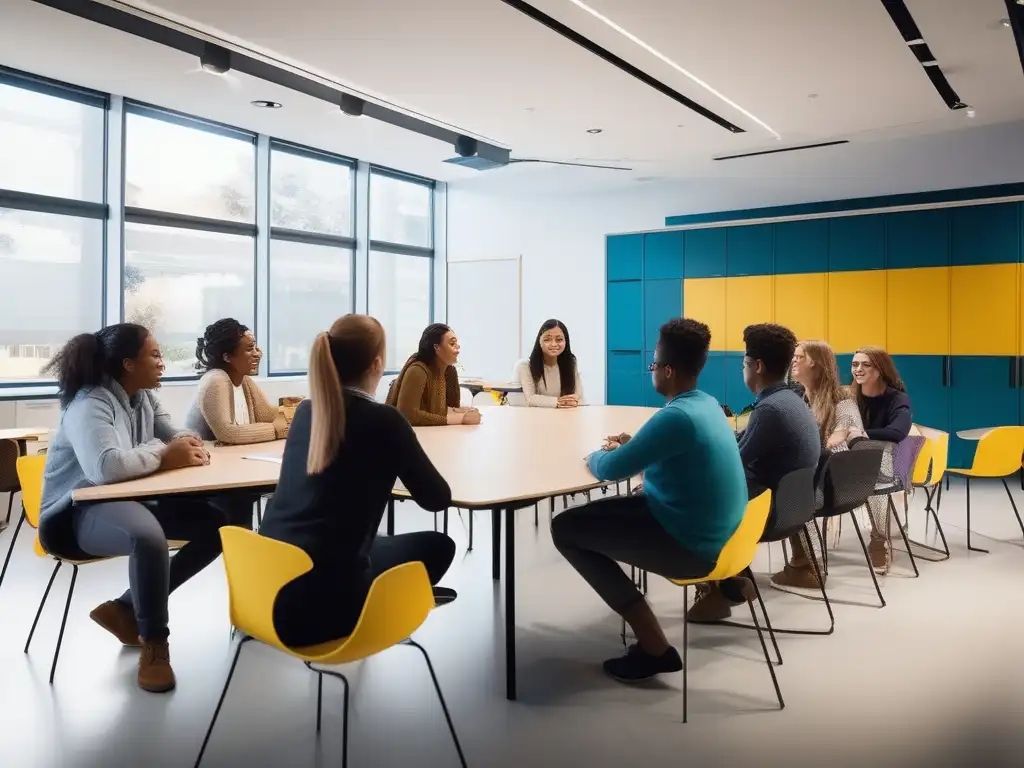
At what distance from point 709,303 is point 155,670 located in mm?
6655

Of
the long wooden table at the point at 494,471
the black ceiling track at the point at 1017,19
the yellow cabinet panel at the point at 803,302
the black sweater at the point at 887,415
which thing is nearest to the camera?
the long wooden table at the point at 494,471

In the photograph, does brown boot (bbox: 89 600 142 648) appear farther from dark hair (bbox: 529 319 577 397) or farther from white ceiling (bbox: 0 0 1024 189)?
white ceiling (bbox: 0 0 1024 189)

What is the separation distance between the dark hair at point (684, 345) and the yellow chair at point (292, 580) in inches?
46.5

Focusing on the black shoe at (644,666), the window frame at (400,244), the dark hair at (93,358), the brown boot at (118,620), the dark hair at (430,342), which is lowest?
the black shoe at (644,666)

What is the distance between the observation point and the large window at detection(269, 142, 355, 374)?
852 centimetres

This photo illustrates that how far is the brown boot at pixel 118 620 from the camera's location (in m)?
3.02

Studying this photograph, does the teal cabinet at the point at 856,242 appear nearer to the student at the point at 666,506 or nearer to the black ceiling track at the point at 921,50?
the black ceiling track at the point at 921,50

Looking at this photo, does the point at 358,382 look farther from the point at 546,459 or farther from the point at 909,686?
the point at 909,686

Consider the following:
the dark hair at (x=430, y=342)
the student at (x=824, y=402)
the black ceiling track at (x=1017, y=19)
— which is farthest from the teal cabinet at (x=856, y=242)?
the dark hair at (x=430, y=342)

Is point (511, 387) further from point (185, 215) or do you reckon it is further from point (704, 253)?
point (185, 215)

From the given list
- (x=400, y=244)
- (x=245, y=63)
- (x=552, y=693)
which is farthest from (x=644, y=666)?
(x=400, y=244)

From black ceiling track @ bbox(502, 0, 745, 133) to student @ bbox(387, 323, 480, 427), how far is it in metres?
1.90

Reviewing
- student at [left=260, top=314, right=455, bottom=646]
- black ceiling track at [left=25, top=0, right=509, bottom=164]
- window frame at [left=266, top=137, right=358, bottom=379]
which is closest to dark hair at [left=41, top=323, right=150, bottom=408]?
student at [left=260, top=314, right=455, bottom=646]

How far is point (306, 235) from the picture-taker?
8727 millimetres
